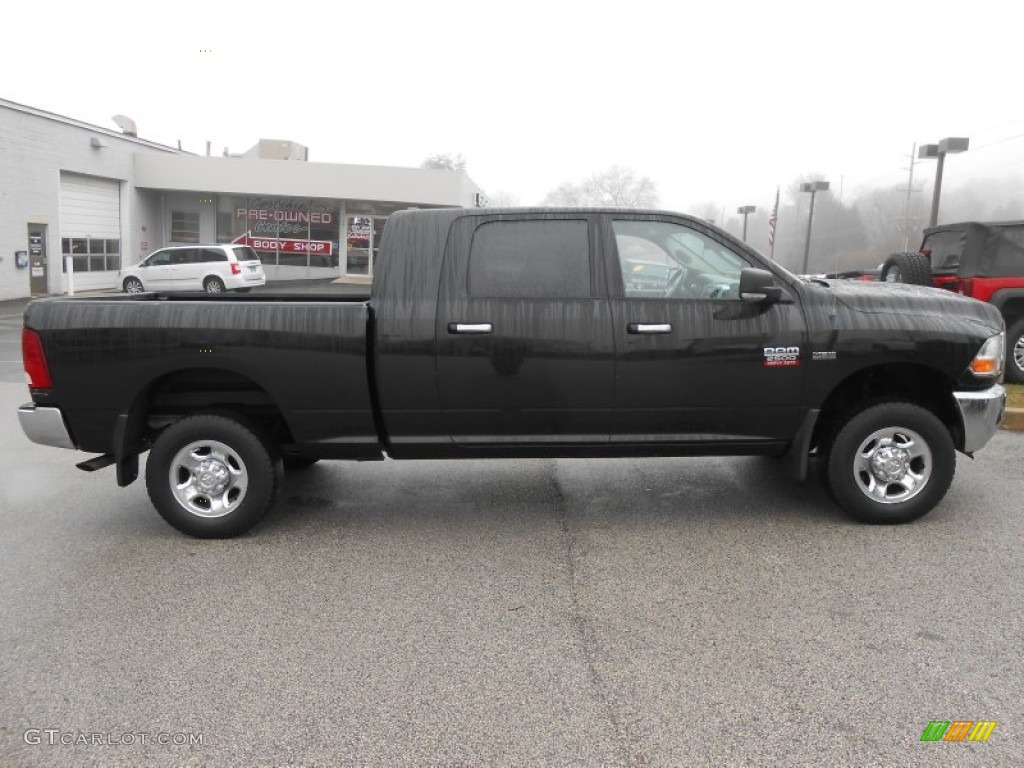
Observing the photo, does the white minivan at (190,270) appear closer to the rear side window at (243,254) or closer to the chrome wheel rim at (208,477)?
the rear side window at (243,254)

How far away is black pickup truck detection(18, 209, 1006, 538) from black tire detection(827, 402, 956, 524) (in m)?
0.01

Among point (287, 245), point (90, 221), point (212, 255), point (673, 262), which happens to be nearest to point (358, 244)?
point (287, 245)

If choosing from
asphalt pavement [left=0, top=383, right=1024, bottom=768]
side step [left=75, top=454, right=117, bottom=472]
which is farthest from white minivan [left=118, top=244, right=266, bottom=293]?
side step [left=75, top=454, right=117, bottom=472]

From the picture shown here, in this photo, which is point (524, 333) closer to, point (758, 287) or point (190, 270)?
point (758, 287)

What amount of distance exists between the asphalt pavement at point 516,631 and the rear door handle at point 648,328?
1270 mm

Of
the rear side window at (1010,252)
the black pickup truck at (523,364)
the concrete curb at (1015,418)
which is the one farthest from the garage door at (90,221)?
the concrete curb at (1015,418)

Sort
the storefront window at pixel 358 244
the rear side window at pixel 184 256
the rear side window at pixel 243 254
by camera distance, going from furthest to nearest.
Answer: the storefront window at pixel 358 244, the rear side window at pixel 243 254, the rear side window at pixel 184 256

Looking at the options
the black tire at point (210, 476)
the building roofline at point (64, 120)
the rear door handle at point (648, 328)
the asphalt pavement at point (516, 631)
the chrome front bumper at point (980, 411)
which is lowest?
the asphalt pavement at point (516, 631)

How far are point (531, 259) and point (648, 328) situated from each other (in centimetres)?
83

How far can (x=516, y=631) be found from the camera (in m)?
3.67

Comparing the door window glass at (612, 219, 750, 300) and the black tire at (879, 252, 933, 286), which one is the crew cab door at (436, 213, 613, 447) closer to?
the door window glass at (612, 219, 750, 300)

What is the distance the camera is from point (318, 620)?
12.5 ft

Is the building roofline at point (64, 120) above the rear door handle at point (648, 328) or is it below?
above

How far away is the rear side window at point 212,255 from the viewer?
2520cm
